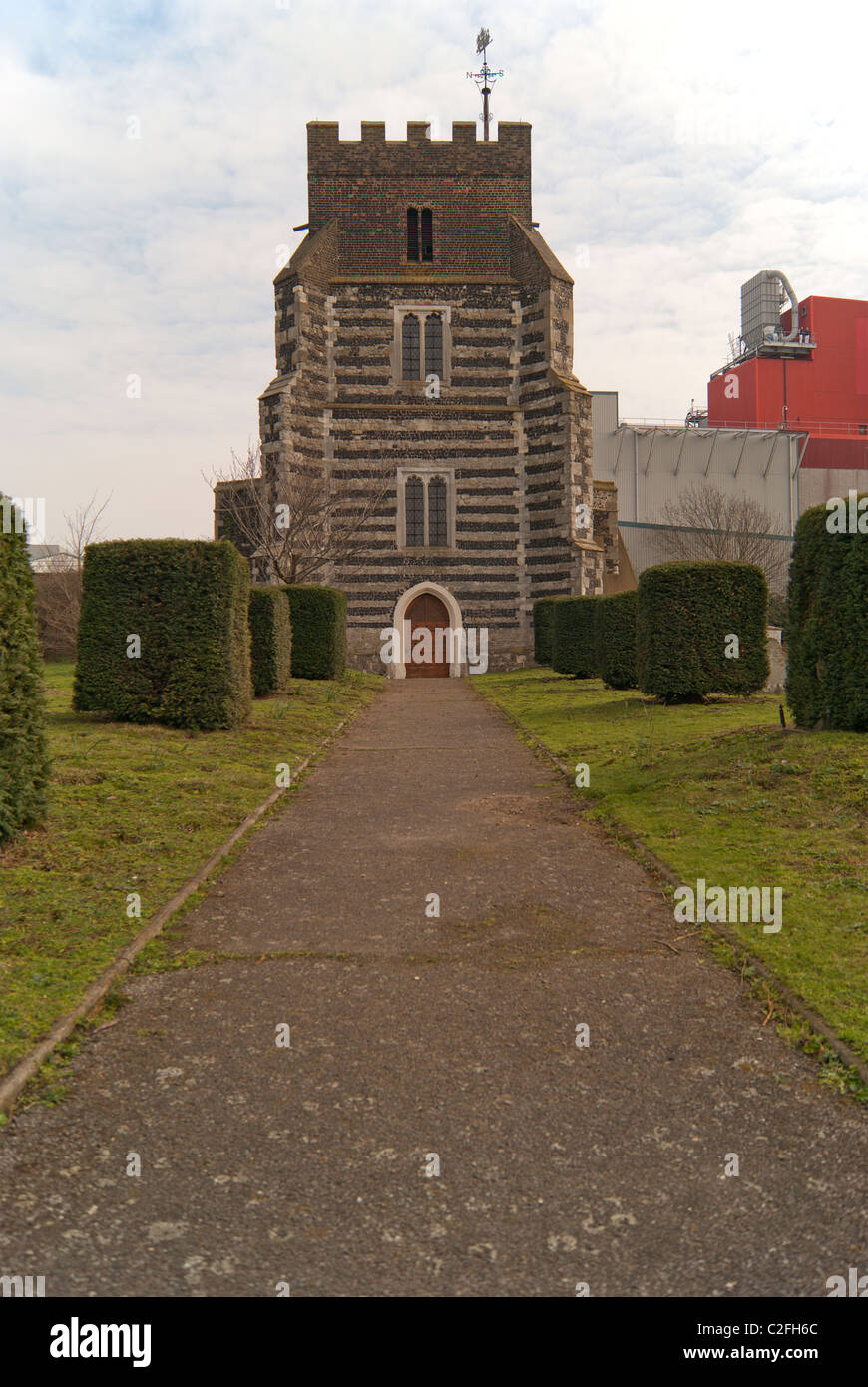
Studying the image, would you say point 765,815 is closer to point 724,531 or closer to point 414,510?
point 414,510

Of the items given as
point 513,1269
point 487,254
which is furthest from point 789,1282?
point 487,254

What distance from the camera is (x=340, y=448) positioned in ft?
112

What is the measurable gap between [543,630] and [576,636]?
261 inches

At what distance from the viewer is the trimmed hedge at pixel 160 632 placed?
14359mm

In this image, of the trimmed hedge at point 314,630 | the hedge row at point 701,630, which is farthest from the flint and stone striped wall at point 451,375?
the hedge row at point 701,630

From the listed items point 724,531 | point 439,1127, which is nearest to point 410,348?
point 724,531

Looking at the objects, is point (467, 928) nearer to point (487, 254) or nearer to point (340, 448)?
point (340, 448)

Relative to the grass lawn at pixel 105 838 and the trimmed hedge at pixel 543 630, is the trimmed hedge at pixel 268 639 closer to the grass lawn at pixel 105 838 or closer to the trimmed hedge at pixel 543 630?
the grass lawn at pixel 105 838

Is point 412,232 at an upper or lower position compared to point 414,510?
upper

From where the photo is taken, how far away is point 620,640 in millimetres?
20938

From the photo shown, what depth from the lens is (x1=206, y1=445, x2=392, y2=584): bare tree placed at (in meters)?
29.0

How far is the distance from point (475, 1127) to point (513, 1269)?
0.85 metres

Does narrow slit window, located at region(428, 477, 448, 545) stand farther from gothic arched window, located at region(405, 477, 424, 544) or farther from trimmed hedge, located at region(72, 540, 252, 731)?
trimmed hedge, located at region(72, 540, 252, 731)

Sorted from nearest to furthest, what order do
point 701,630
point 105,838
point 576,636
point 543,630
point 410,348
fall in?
point 105,838 < point 701,630 < point 576,636 < point 543,630 < point 410,348
